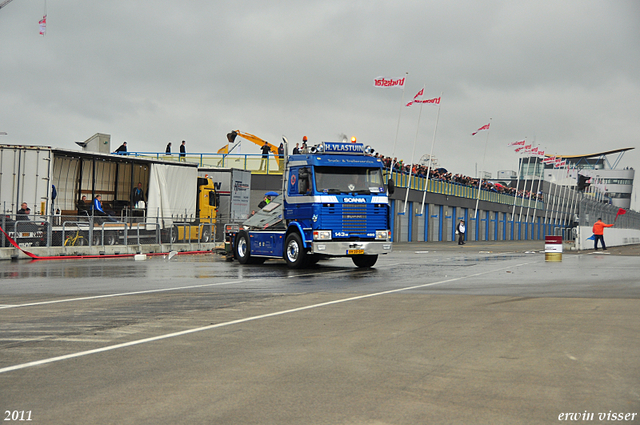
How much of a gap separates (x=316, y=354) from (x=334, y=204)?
42.7 feet

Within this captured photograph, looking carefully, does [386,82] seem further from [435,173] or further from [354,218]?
[354,218]

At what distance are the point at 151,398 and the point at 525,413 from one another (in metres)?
2.86

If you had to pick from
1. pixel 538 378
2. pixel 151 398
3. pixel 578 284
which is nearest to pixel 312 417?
pixel 151 398

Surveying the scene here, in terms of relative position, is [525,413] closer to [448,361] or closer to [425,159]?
[448,361]

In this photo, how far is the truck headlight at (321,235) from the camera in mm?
20094

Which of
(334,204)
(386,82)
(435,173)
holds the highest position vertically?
(386,82)

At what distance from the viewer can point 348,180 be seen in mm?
20547

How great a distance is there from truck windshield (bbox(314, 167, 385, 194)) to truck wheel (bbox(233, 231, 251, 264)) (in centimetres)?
441

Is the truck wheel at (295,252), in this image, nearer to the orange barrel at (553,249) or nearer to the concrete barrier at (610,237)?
the orange barrel at (553,249)

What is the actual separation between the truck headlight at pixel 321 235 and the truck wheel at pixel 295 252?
74 cm

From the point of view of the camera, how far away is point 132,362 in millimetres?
6930

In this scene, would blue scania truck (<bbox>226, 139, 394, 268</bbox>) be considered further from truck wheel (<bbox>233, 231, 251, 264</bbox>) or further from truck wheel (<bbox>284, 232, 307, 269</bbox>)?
truck wheel (<bbox>233, 231, 251, 264</bbox>)

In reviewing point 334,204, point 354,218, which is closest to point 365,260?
point 354,218

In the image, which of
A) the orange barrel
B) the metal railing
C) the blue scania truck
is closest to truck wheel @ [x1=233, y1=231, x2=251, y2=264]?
the blue scania truck
